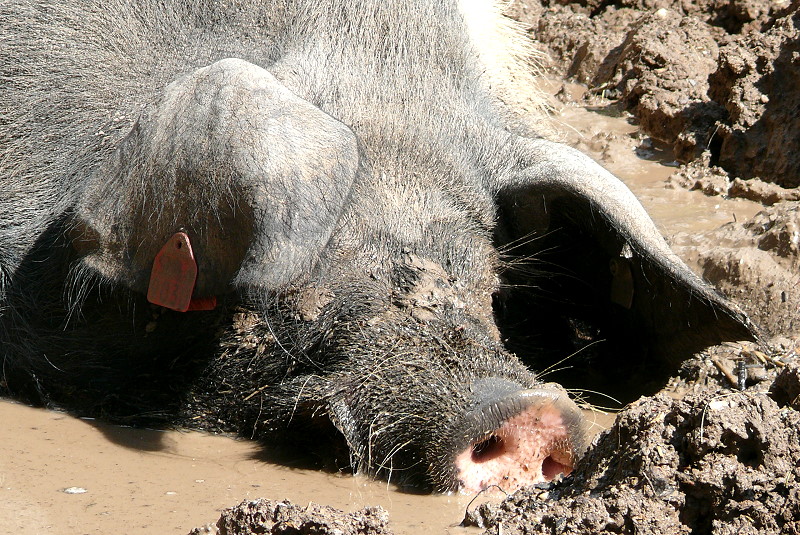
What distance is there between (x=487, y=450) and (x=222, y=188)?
89cm

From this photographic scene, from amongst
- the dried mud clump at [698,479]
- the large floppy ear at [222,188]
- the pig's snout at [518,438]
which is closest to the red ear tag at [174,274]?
the large floppy ear at [222,188]

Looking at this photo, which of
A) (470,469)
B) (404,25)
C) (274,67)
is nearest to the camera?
(470,469)

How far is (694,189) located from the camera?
4.76 metres

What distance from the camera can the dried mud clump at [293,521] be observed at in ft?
6.36

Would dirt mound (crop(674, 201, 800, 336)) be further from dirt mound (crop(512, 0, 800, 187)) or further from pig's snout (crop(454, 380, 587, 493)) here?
pig's snout (crop(454, 380, 587, 493))

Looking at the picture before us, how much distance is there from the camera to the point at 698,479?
1939 millimetres

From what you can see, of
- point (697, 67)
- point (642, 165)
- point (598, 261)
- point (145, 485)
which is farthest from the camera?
point (697, 67)

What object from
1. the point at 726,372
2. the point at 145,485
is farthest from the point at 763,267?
the point at 145,485

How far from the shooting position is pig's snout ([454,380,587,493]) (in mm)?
2520

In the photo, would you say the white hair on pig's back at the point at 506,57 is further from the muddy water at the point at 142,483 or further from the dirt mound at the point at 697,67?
the muddy water at the point at 142,483

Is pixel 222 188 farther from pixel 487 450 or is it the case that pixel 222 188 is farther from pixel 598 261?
pixel 598 261

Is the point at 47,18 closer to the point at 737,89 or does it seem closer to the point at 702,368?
the point at 702,368

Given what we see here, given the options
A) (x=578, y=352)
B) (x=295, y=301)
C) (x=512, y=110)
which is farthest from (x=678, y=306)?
(x=295, y=301)

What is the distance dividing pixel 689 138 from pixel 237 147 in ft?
9.66
